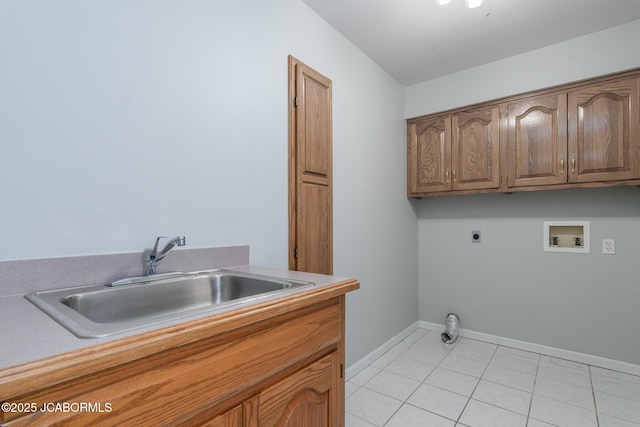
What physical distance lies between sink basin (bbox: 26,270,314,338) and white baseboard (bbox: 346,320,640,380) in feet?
4.56

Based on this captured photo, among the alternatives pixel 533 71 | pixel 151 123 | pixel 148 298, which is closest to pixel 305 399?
pixel 148 298

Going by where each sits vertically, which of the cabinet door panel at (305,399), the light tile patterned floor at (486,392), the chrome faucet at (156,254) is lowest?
the light tile patterned floor at (486,392)

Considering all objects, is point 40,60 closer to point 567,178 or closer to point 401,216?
point 401,216

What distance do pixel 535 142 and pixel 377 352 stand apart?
2.10m

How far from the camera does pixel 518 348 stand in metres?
2.69

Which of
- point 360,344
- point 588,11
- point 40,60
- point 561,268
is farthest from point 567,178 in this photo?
point 40,60

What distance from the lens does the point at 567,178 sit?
234 cm

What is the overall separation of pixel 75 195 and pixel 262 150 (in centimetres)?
84

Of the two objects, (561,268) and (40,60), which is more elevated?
(40,60)

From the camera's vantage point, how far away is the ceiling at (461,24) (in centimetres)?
196

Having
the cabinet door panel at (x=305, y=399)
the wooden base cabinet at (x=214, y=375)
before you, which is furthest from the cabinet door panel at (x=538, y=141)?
the cabinet door panel at (x=305, y=399)

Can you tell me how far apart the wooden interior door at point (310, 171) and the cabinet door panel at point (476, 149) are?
4.61 feet

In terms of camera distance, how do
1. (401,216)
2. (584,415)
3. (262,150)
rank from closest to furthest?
1. (262,150)
2. (584,415)
3. (401,216)

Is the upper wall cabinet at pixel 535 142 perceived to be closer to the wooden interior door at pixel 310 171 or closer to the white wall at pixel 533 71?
the white wall at pixel 533 71
